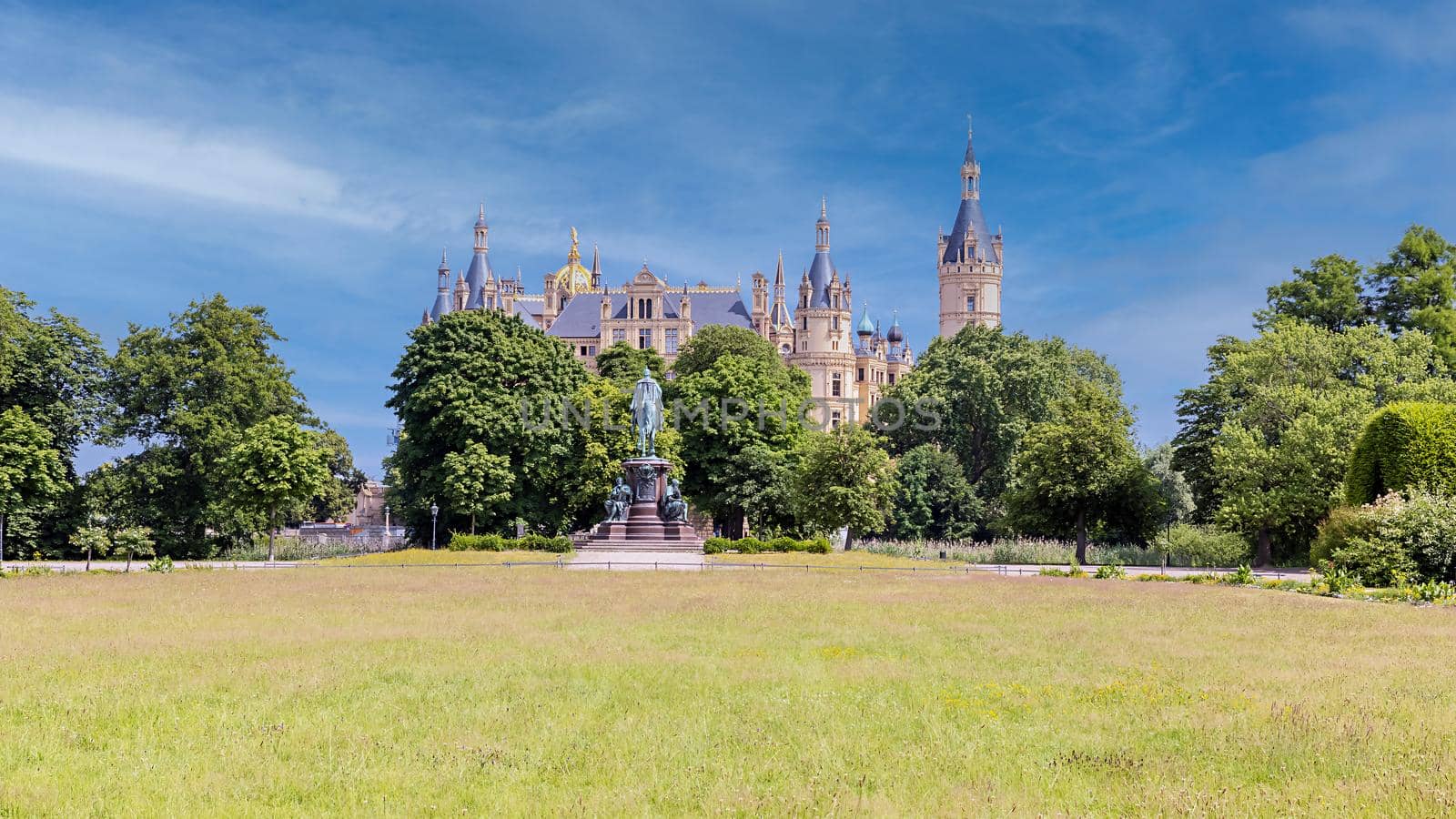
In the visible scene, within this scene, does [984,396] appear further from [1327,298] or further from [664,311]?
[664,311]

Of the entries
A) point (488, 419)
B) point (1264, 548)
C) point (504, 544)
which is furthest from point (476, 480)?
point (1264, 548)

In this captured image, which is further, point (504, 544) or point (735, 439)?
point (735, 439)

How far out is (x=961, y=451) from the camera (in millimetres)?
74188

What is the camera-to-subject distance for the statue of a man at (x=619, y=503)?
47125 mm

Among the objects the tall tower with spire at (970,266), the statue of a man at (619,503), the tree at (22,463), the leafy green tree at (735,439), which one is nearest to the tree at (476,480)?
the statue of a man at (619,503)

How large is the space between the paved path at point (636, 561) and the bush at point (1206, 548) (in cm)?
2156

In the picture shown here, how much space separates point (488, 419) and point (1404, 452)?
3677 cm

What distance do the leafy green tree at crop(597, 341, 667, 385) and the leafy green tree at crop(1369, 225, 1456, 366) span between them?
145ft

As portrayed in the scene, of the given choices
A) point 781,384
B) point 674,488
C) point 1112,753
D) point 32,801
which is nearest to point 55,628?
point 32,801

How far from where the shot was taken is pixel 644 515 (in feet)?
154

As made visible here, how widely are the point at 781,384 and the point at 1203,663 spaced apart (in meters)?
62.4

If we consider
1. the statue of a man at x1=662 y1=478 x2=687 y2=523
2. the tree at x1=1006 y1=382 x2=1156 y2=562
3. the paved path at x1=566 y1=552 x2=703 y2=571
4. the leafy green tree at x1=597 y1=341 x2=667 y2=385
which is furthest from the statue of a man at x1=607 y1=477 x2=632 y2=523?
the leafy green tree at x1=597 y1=341 x2=667 y2=385

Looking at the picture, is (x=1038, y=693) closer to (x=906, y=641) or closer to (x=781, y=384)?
(x=906, y=641)

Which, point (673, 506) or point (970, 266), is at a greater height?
point (970, 266)
